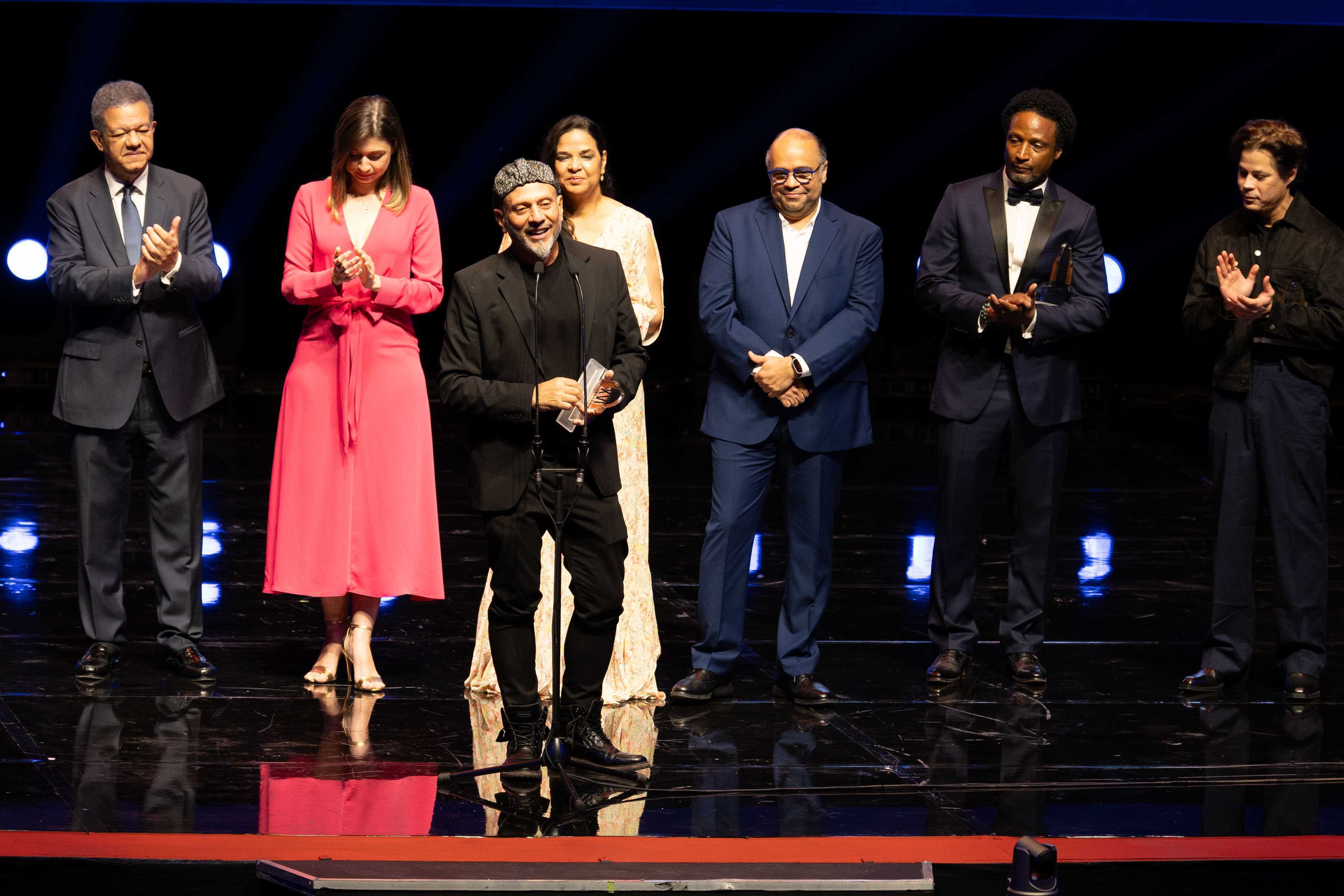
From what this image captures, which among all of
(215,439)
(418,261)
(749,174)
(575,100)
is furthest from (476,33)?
(418,261)

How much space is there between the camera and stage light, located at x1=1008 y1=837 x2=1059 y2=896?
3012 millimetres

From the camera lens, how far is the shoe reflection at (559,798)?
3543mm

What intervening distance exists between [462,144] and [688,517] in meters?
4.98

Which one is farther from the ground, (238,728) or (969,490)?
(969,490)

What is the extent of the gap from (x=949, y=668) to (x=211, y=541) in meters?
→ 3.45

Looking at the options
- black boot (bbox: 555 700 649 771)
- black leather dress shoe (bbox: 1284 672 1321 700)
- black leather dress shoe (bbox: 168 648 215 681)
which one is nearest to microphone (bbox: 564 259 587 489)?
black boot (bbox: 555 700 649 771)

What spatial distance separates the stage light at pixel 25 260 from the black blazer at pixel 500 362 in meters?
8.92

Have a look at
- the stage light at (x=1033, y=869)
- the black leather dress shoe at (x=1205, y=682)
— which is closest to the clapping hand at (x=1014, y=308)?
the black leather dress shoe at (x=1205, y=682)

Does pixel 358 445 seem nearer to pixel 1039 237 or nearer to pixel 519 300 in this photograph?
pixel 519 300

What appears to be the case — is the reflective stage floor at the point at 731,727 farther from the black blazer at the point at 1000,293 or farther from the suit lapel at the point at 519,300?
the suit lapel at the point at 519,300

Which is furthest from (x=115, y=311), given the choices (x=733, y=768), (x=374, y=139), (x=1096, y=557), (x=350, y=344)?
(x=1096, y=557)

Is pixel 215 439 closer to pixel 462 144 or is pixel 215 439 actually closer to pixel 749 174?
pixel 462 144

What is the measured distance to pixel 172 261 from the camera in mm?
4570

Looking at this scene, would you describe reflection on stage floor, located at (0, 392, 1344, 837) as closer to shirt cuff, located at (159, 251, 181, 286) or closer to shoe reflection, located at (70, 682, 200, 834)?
shoe reflection, located at (70, 682, 200, 834)
